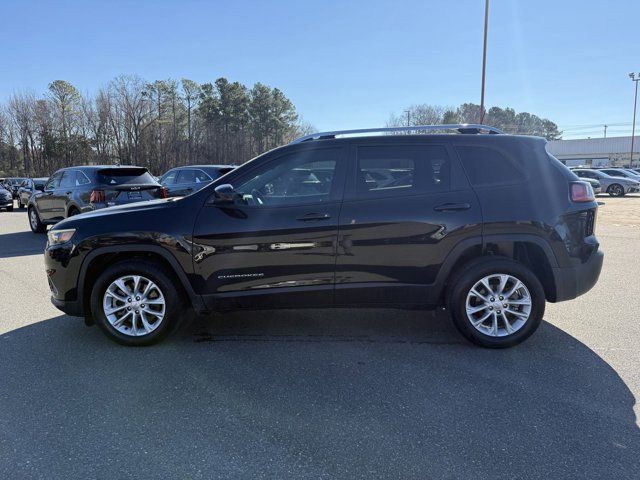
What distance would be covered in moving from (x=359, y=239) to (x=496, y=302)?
136 centimetres

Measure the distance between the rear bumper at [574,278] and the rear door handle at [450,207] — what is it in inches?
39.2

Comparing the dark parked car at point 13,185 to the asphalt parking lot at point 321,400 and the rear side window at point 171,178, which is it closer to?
the rear side window at point 171,178

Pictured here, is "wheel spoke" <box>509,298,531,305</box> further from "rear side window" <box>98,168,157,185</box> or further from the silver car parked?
the silver car parked

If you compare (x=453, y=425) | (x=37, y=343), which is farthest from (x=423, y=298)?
(x=37, y=343)

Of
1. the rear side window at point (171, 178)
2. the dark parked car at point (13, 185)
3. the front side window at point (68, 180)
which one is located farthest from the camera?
the dark parked car at point (13, 185)

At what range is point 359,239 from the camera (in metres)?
3.94

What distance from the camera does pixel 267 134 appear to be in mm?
69688

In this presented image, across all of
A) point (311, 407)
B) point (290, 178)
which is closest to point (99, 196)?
point (290, 178)

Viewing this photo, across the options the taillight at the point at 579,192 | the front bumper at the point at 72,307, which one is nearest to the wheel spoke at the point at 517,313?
the taillight at the point at 579,192

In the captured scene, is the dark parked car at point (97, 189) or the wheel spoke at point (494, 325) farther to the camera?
the dark parked car at point (97, 189)

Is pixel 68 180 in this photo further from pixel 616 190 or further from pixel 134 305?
pixel 616 190

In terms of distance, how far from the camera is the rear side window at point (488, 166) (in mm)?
4074

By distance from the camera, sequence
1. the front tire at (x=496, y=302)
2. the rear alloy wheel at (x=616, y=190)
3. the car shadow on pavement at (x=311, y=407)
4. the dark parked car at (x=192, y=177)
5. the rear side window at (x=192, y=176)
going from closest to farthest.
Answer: the car shadow on pavement at (x=311, y=407) → the front tire at (x=496, y=302) → the dark parked car at (x=192, y=177) → the rear side window at (x=192, y=176) → the rear alloy wheel at (x=616, y=190)

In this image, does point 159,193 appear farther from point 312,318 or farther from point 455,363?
point 455,363
